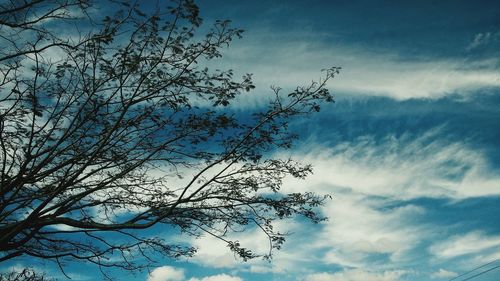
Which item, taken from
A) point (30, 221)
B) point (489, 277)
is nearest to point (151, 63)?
point (30, 221)

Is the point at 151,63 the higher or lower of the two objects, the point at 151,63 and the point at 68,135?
the higher

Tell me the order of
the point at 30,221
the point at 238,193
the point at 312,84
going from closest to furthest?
1. the point at 30,221
2. the point at 312,84
3. the point at 238,193

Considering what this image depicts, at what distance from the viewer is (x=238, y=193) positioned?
855cm

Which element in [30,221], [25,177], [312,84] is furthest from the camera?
[312,84]

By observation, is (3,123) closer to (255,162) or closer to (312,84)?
(255,162)

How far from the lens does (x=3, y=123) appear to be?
7.57 meters

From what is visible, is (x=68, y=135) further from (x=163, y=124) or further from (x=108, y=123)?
(x=163, y=124)

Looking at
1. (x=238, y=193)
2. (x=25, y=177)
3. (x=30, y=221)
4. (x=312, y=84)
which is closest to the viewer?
(x=30, y=221)

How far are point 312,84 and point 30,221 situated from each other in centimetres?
554

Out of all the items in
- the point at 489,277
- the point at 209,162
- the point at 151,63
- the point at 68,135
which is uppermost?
the point at 151,63

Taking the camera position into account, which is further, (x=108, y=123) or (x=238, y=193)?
(x=238, y=193)

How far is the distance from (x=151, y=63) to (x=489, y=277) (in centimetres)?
717

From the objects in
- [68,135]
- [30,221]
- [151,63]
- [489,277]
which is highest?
[151,63]

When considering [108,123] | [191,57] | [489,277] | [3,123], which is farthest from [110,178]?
[489,277]
